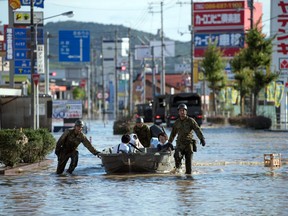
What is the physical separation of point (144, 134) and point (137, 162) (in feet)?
9.73

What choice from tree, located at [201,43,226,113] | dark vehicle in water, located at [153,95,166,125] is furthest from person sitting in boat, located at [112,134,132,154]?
tree, located at [201,43,226,113]

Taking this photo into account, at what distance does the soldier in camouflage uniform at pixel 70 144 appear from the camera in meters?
24.8

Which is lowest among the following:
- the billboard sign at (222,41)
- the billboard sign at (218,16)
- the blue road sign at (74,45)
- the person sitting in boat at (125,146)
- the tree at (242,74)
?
the person sitting in boat at (125,146)

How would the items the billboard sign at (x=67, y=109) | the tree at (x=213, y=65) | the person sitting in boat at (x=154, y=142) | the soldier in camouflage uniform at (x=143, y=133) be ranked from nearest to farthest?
the person sitting in boat at (x=154, y=142), the soldier in camouflage uniform at (x=143, y=133), the billboard sign at (x=67, y=109), the tree at (x=213, y=65)

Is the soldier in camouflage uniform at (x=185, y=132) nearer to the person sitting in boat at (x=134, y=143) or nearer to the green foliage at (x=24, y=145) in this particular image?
the person sitting in boat at (x=134, y=143)

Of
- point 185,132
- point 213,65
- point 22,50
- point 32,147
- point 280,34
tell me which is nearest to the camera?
point 185,132

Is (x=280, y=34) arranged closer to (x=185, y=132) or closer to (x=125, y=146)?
(x=125, y=146)

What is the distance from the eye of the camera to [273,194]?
61.9ft

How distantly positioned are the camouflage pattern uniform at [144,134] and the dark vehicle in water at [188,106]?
41.1 metres

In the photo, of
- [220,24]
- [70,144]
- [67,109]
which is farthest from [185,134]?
[220,24]

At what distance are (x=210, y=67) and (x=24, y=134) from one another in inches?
2480

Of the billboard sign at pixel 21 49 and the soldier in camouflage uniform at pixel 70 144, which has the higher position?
the billboard sign at pixel 21 49

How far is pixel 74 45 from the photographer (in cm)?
7006

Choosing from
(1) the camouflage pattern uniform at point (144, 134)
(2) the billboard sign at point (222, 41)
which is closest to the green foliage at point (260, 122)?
(1) the camouflage pattern uniform at point (144, 134)
